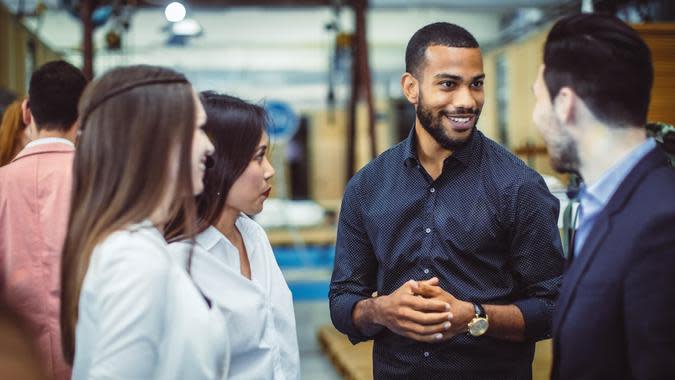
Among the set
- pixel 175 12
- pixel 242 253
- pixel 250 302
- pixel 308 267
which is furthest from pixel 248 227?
pixel 308 267

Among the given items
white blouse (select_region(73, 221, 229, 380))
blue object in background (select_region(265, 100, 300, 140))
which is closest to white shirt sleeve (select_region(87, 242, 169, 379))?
white blouse (select_region(73, 221, 229, 380))

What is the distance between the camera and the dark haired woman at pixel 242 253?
6.10 ft

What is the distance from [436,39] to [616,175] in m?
0.98

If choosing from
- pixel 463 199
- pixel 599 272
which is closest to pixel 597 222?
pixel 599 272

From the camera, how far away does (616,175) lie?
1.50 m

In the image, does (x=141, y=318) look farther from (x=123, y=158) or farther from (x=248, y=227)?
(x=248, y=227)

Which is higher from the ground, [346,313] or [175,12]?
[175,12]

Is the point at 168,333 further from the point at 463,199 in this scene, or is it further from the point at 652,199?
the point at 463,199

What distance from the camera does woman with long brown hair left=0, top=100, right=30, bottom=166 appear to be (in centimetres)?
315

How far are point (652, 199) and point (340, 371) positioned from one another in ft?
15.9

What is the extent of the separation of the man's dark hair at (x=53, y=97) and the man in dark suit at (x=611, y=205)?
191 cm

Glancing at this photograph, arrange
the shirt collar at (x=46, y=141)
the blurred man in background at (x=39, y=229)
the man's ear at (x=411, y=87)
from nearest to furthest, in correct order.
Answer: the man's ear at (x=411, y=87)
the blurred man in background at (x=39, y=229)
the shirt collar at (x=46, y=141)

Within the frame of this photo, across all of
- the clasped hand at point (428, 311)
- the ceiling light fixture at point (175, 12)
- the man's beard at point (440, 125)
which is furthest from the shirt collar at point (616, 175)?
the ceiling light fixture at point (175, 12)

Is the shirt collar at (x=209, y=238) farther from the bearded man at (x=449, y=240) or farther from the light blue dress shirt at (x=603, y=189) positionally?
the light blue dress shirt at (x=603, y=189)
